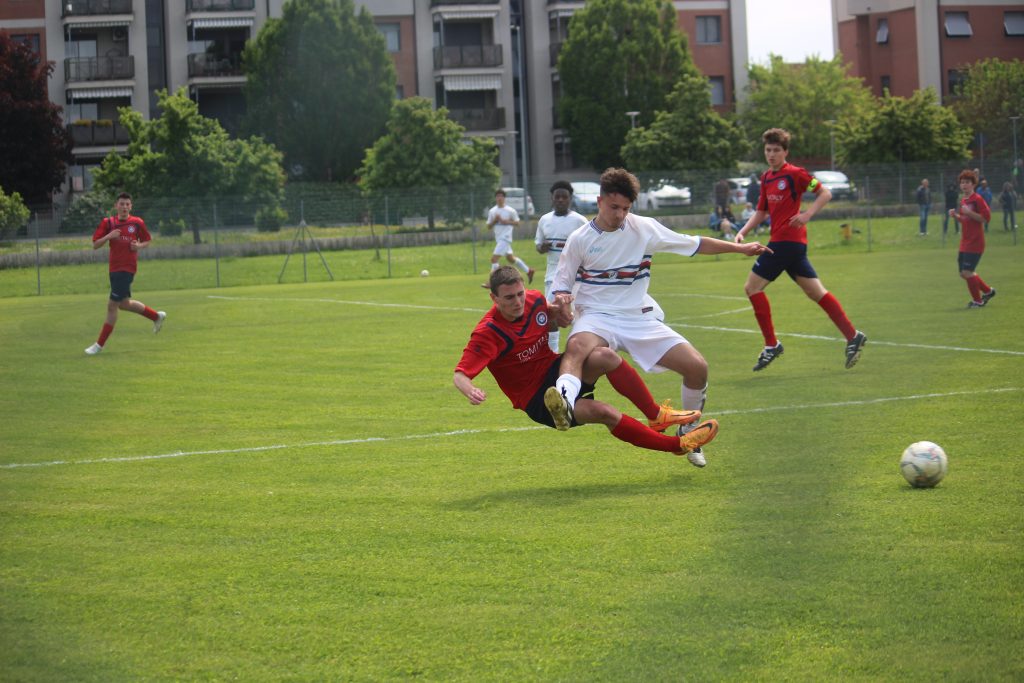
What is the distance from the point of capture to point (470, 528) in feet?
21.9

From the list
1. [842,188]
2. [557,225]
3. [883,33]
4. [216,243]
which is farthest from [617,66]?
[557,225]

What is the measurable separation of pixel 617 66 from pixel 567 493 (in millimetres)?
57381

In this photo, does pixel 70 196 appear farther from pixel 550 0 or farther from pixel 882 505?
pixel 882 505

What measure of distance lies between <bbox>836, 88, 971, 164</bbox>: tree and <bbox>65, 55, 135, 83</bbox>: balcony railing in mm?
33068

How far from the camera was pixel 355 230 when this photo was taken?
130ft

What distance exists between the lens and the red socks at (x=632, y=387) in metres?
8.19

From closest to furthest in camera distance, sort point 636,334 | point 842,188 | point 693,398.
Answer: point 636,334
point 693,398
point 842,188

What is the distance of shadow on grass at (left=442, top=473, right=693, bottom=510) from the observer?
727 centimetres

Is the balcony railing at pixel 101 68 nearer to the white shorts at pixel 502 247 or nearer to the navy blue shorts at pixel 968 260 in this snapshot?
the white shorts at pixel 502 247

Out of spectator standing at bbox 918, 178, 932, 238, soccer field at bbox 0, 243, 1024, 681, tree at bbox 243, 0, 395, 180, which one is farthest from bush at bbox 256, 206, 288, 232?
soccer field at bbox 0, 243, 1024, 681

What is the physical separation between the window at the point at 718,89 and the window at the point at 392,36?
1750cm

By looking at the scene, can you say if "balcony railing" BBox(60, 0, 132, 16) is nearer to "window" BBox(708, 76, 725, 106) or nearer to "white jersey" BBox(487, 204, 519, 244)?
"window" BBox(708, 76, 725, 106)

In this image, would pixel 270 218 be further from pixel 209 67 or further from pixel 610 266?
pixel 610 266

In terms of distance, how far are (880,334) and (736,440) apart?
24.9 ft
